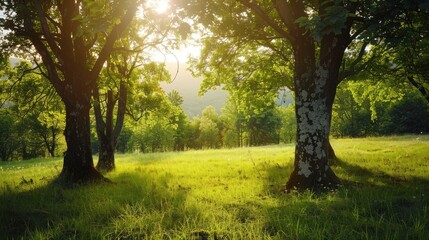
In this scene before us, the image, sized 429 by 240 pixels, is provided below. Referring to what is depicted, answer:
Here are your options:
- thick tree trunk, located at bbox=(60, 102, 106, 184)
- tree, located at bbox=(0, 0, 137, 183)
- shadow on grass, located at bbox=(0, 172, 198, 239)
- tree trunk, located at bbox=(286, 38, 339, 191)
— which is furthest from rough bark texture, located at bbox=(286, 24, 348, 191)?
thick tree trunk, located at bbox=(60, 102, 106, 184)

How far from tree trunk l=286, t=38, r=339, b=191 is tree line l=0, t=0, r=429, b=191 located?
29mm

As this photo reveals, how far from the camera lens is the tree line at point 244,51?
7352 millimetres

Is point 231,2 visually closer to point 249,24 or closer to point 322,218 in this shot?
point 249,24

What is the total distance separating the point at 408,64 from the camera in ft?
51.7

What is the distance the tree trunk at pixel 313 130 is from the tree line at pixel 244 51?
0.03 meters

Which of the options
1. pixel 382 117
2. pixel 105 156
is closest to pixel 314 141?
pixel 105 156

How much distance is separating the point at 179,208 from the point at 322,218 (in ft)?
9.27

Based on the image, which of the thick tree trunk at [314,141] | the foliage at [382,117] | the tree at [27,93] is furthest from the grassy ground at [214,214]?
the foliage at [382,117]

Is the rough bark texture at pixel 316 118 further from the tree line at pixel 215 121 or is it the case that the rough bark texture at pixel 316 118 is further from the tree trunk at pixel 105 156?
the tree trunk at pixel 105 156

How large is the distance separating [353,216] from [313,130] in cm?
391

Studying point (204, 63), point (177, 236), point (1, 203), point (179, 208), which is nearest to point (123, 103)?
point (204, 63)

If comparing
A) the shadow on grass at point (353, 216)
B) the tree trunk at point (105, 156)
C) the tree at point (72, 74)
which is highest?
the tree at point (72, 74)

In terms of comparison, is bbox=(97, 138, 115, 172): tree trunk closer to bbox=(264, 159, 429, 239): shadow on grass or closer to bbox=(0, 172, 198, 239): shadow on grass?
bbox=(0, 172, 198, 239): shadow on grass

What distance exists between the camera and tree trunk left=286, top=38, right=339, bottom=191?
955 cm
